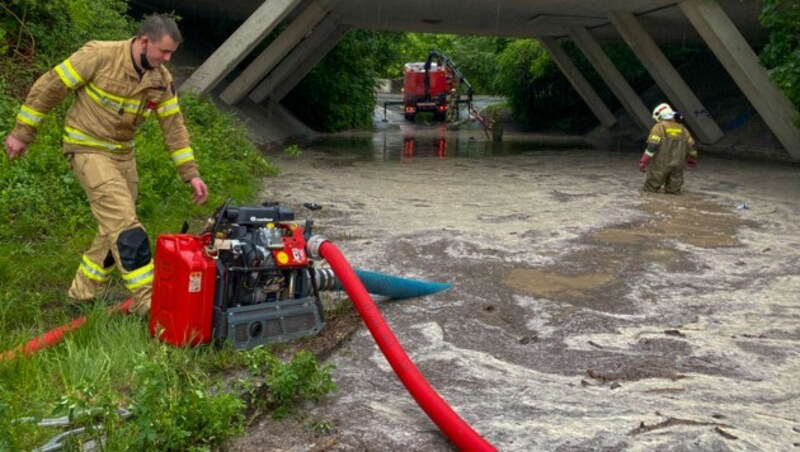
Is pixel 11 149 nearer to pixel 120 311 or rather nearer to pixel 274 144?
pixel 120 311

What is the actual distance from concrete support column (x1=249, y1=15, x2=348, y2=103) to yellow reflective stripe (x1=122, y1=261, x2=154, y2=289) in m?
17.4

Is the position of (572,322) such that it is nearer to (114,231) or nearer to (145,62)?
(114,231)

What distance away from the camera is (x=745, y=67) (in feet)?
49.6

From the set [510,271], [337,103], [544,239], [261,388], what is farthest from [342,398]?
[337,103]

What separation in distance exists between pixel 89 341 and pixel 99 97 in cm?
133

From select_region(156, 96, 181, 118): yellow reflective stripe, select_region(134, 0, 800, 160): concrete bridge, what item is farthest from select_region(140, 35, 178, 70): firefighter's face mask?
select_region(134, 0, 800, 160): concrete bridge

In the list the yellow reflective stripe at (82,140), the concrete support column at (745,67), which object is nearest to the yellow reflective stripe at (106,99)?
the yellow reflective stripe at (82,140)

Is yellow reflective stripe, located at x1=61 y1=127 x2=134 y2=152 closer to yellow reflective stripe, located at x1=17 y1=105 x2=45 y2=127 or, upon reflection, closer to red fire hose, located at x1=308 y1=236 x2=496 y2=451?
yellow reflective stripe, located at x1=17 y1=105 x2=45 y2=127

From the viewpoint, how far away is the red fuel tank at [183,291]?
11.8ft

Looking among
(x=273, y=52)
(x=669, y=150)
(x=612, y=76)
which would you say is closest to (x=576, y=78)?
(x=612, y=76)

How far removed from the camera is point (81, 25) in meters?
9.94

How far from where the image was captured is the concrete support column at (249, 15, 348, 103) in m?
21.3

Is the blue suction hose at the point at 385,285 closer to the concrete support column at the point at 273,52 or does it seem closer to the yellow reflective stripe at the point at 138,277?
the yellow reflective stripe at the point at 138,277

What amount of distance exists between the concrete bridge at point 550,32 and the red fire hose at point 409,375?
11611 mm
